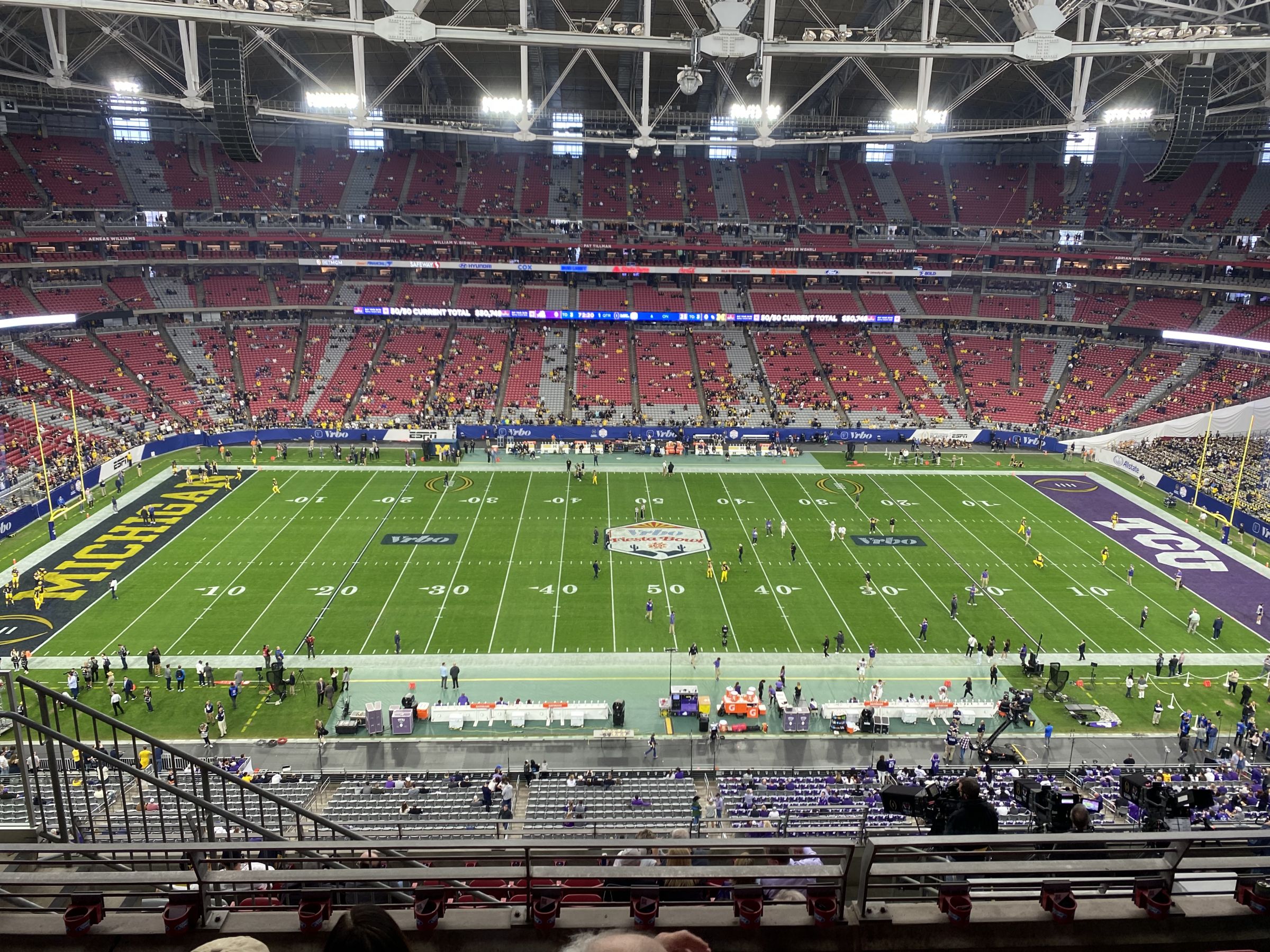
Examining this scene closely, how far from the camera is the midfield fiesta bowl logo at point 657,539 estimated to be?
3859cm

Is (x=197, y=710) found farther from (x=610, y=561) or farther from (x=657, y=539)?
(x=657, y=539)

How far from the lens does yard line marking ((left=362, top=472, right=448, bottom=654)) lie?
1223 inches

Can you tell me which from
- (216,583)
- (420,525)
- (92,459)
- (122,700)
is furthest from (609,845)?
(92,459)

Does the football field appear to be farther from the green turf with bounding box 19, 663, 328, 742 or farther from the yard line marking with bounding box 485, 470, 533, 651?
the green turf with bounding box 19, 663, 328, 742

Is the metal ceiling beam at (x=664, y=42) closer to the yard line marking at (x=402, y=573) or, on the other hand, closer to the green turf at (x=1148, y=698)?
the yard line marking at (x=402, y=573)

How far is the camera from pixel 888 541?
133 feet

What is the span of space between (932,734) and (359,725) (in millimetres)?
17755

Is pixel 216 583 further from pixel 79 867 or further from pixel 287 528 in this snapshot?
Result: pixel 79 867

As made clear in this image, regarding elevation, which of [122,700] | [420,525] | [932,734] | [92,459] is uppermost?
[92,459]

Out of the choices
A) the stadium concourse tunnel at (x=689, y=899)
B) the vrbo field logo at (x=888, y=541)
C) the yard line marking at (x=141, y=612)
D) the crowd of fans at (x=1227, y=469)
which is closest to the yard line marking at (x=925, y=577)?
the vrbo field logo at (x=888, y=541)

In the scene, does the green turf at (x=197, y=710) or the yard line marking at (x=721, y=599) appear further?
the yard line marking at (x=721, y=599)

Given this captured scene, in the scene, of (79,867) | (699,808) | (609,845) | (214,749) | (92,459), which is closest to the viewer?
(609,845)

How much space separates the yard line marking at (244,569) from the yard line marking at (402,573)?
464 centimetres

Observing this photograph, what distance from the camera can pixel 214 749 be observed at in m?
24.0
